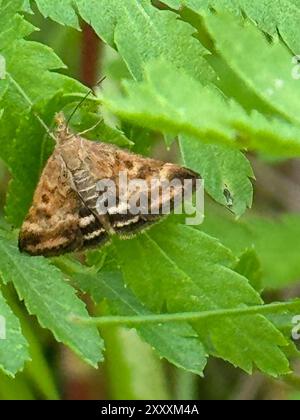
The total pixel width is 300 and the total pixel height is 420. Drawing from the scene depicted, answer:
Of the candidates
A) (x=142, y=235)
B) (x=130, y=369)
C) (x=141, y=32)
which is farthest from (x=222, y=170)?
(x=130, y=369)

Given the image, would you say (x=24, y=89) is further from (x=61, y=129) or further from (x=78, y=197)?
(x=78, y=197)

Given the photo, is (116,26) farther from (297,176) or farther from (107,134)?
(297,176)

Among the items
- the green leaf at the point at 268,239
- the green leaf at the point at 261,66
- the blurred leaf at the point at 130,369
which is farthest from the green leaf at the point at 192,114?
the green leaf at the point at 268,239

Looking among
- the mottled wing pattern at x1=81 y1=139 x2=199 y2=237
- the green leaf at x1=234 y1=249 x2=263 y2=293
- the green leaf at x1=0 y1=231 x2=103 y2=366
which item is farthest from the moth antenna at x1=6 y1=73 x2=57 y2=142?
the green leaf at x1=234 y1=249 x2=263 y2=293

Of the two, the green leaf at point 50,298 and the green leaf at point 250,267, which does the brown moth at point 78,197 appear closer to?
the green leaf at point 50,298

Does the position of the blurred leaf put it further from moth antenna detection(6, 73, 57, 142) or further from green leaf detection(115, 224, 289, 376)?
moth antenna detection(6, 73, 57, 142)
